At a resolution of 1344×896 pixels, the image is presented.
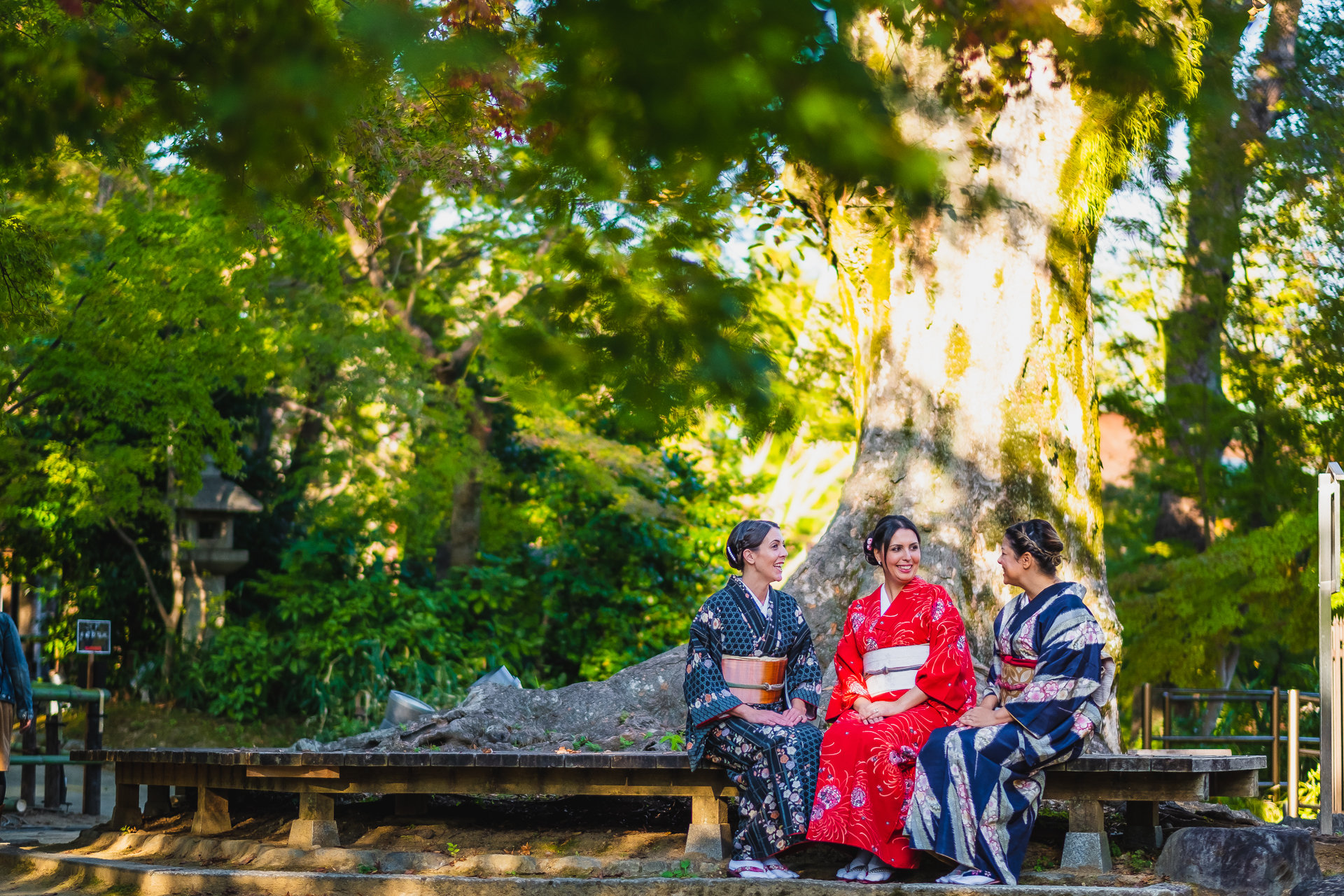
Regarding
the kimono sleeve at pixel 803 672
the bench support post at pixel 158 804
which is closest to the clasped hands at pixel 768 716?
the kimono sleeve at pixel 803 672

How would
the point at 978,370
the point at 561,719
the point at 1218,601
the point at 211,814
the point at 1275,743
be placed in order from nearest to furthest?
the point at 211,814
the point at 561,719
the point at 978,370
the point at 1275,743
the point at 1218,601

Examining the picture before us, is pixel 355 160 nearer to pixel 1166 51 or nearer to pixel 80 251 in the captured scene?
pixel 80 251

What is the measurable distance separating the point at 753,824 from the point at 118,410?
7.57 metres

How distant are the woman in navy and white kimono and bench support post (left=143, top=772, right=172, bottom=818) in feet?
14.0

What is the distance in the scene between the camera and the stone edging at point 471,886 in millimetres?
4645

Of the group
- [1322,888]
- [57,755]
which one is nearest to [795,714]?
[1322,888]

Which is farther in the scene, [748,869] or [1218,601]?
[1218,601]

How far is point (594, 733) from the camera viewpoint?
6.88 m

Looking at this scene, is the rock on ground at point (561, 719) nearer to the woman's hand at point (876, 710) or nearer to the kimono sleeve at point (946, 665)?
the woman's hand at point (876, 710)

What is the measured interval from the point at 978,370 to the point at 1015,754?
9.76 feet

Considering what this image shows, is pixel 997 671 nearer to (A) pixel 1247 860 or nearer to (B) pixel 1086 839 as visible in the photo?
(B) pixel 1086 839

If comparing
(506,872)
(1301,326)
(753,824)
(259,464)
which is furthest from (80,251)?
(1301,326)

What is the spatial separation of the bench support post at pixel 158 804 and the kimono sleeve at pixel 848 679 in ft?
12.7

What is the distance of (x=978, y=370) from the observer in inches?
288
